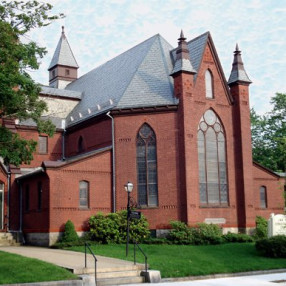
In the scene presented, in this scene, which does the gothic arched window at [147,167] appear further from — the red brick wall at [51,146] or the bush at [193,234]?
the red brick wall at [51,146]

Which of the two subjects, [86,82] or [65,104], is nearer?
[65,104]

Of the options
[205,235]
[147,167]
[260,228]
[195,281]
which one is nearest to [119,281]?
[195,281]

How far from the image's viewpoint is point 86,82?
144ft

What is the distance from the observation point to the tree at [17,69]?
20.7m

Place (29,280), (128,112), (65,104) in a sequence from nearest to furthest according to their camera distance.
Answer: (29,280), (128,112), (65,104)

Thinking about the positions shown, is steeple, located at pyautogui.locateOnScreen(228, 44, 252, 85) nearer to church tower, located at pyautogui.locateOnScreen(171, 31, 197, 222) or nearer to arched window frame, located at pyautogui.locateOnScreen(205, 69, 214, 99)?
arched window frame, located at pyautogui.locateOnScreen(205, 69, 214, 99)

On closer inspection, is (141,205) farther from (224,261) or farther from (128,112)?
(224,261)

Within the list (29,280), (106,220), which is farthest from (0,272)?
(106,220)

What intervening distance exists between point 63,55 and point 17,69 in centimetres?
3579

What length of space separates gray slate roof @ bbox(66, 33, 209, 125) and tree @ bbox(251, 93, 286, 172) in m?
20.3

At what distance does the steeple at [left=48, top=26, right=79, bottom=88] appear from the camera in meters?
54.5

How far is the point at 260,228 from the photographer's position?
31.6 metres

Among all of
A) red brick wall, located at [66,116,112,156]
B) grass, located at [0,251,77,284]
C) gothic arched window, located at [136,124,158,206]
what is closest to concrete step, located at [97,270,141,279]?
grass, located at [0,251,77,284]

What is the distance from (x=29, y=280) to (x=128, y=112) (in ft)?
56.6
